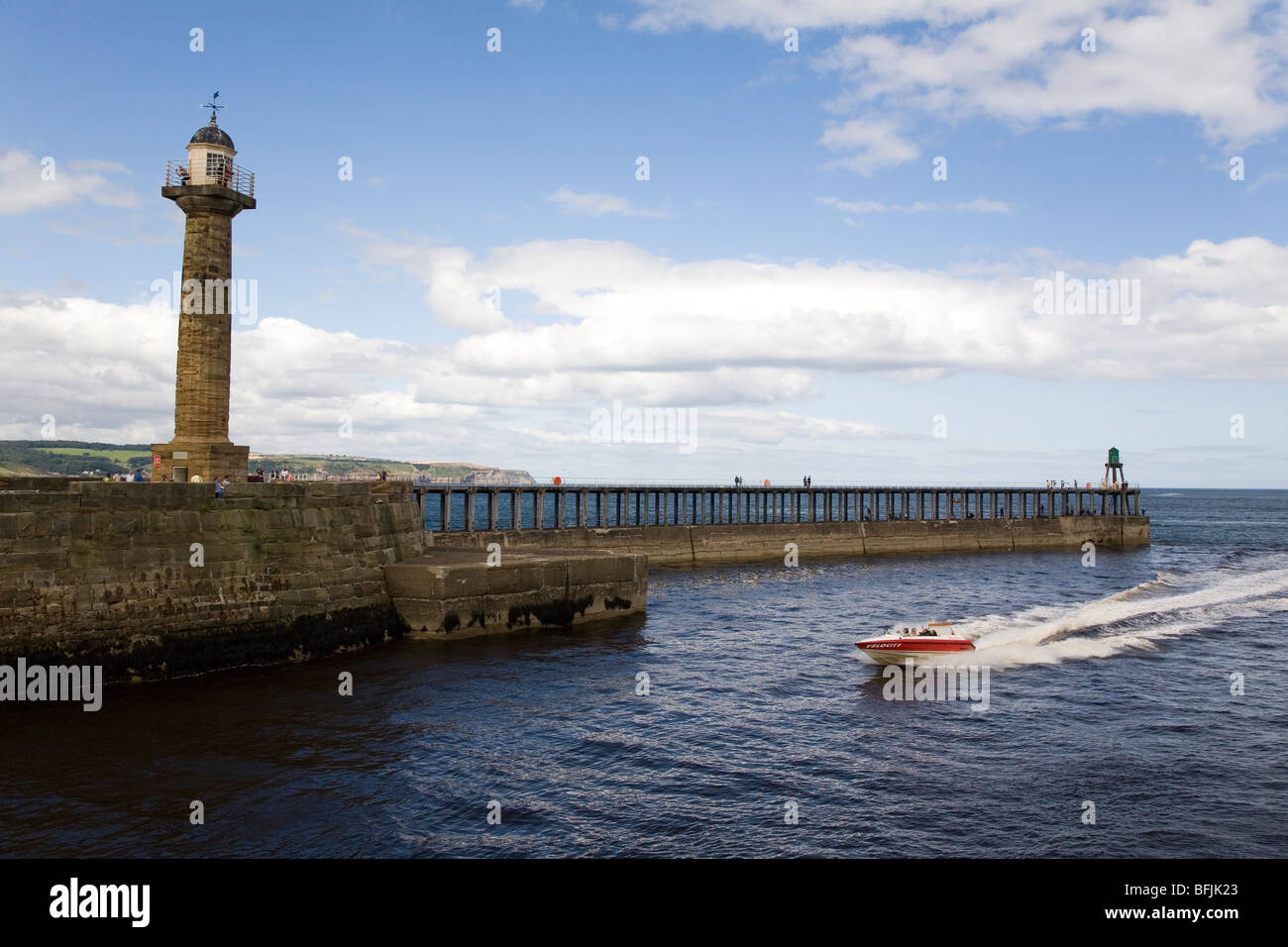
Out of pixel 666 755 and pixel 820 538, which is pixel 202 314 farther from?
pixel 820 538

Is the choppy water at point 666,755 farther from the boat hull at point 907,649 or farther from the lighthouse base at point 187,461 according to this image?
the lighthouse base at point 187,461

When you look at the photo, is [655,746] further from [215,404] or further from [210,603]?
[215,404]

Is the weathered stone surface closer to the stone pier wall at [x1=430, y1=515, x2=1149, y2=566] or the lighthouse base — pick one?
the lighthouse base

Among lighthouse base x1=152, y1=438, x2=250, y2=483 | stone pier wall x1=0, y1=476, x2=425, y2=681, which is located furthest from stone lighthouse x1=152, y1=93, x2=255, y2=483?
stone pier wall x1=0, y1=476, x2=425, y2=681

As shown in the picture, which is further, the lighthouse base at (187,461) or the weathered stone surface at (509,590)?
the lighthouse base at (187,461)

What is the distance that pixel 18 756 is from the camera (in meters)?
18.8

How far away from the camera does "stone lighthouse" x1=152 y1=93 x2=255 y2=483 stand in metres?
33.9

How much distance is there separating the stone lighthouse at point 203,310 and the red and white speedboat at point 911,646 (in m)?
25.5

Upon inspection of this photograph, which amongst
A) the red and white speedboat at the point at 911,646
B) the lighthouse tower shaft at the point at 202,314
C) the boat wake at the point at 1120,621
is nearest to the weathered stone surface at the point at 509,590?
the lighthouse tower shaft at the point at 202,314

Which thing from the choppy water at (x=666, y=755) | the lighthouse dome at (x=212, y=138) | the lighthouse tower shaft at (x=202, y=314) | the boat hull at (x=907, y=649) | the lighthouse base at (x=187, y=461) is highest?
the lighthouse dome at (x=212, y=138)

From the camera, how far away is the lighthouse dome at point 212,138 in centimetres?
3459

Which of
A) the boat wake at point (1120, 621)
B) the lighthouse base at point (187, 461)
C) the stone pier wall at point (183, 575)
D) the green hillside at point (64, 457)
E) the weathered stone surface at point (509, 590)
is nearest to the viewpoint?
the stone pier wall at point (183, 575)
